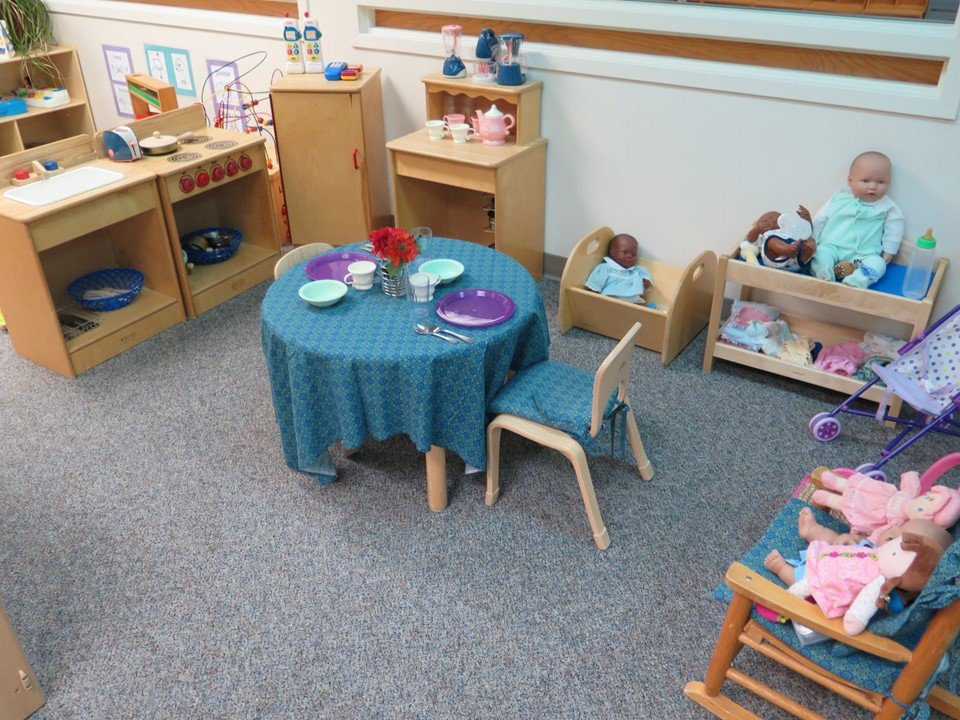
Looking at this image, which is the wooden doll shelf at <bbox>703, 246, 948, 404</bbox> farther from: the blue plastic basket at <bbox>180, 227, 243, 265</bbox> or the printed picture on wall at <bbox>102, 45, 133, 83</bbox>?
the printed picture on wall at <bbox>102, 45, 133, 83</bbox>

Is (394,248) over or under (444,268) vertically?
over

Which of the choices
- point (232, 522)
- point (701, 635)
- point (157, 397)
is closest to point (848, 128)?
point (701, 635)

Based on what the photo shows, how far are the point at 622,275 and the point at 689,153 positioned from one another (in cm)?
65

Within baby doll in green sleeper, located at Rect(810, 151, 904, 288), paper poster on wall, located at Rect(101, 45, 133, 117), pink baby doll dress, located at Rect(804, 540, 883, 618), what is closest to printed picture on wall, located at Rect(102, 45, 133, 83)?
paper poster on wall, located at Rect(101, 45, 133, 117)

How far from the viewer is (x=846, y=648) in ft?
6.12

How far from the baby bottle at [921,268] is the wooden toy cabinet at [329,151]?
278 cm

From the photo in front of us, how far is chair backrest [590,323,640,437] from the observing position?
92.4 inches

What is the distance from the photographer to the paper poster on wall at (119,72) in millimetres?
5633

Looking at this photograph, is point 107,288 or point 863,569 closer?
point 863,569

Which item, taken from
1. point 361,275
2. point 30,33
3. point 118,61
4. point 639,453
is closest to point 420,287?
point 361,275

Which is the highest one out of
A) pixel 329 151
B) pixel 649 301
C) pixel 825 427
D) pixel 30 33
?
pixel 30 33

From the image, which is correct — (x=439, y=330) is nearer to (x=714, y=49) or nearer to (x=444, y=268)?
(x=444, y=268)

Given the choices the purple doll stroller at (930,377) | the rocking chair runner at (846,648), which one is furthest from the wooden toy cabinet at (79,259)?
the purple doll stroller at (930,377)

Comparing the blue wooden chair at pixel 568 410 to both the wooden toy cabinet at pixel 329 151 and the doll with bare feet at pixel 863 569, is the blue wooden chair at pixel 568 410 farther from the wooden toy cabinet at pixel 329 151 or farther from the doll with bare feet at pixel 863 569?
the wooden toy cabinet at pixel 329 151
